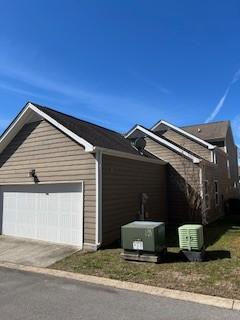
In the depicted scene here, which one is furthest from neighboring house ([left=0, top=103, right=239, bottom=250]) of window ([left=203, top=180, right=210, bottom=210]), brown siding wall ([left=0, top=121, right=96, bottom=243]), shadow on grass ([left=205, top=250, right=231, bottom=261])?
shadow on grass ([left=205, top=250, right=231, bottom=261])

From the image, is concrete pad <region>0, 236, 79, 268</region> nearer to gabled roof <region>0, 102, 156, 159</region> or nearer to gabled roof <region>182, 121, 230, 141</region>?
gabled roof <region>0, 102, 156, 159</region>

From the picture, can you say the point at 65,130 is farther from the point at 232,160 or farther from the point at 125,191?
the point at 232,160

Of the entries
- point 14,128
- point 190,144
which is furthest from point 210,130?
point 14,128

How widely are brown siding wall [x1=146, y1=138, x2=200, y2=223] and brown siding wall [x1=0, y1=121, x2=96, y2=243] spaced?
22.4ft

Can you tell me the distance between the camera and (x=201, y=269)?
7848 millimetres

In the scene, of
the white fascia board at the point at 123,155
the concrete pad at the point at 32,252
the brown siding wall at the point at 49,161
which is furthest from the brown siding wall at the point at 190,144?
the concrete pad at the point at 32,252

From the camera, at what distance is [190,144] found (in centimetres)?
2106

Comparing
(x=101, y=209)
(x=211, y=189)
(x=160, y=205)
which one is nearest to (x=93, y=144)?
(x=101, y=209)

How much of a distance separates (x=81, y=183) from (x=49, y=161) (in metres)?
1.70

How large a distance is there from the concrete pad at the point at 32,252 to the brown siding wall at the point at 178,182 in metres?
7.19

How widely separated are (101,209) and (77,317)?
5.57 metres

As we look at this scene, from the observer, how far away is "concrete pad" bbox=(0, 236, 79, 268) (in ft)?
30.6

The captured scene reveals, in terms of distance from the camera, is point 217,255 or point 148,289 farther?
point 217,255

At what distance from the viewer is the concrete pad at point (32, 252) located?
934 centimetres
